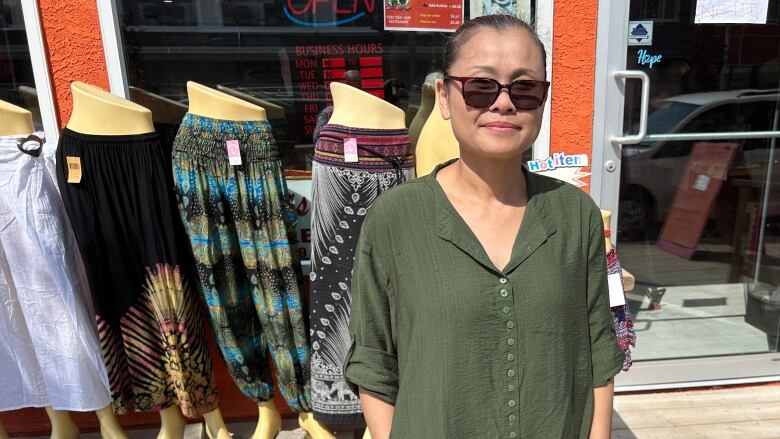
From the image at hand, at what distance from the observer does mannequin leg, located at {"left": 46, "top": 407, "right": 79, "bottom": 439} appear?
226 centimetres

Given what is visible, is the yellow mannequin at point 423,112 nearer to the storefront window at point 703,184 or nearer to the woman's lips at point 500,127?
the storefront window at point 703,184

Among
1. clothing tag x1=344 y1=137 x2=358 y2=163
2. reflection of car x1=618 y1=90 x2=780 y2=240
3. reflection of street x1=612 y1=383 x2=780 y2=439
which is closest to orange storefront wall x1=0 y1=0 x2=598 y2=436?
reflection of car x1=618 y1=90 x2=780 y2=240

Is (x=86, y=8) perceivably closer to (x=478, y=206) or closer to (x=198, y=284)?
(x=198, y=284)

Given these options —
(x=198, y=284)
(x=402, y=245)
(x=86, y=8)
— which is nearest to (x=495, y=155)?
(x=402, y=245)

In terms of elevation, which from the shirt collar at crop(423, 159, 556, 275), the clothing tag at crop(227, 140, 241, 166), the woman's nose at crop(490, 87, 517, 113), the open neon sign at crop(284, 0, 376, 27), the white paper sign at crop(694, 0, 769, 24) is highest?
the open neon sign at crop(284, 0, 376, 27)

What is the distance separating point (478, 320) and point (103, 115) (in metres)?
1.52

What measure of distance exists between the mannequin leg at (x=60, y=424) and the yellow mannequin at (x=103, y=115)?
1.33m

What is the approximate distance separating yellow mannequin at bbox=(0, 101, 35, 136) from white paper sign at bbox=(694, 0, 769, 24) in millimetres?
2835

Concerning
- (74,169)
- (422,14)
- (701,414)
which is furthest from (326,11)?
(701,414)

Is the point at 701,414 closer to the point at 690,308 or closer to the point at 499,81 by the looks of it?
the point at 690,308

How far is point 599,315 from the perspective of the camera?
109 centimetres

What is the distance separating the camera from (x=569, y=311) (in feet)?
3.38

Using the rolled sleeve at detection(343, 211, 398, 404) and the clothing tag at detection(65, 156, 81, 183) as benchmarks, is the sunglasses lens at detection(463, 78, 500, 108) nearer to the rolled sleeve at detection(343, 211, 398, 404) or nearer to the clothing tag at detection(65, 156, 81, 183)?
the rolled sleeve at detection(343, 211, 398, 404)

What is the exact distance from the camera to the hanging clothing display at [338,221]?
1.79 meters
